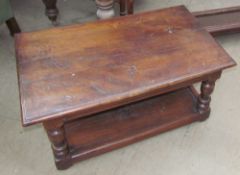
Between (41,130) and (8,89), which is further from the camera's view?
(8,89)

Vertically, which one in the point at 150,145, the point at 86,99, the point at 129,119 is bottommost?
the point at 150,145

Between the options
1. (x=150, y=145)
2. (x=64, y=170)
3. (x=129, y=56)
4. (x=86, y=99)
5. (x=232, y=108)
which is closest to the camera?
(x=86, y=99)

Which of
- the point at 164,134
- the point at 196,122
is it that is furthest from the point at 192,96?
the point at 164,134

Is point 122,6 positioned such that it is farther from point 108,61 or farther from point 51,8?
point 108,61

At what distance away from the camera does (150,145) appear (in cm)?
139

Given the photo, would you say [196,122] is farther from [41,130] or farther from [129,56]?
[41,130]

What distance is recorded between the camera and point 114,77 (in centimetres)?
109

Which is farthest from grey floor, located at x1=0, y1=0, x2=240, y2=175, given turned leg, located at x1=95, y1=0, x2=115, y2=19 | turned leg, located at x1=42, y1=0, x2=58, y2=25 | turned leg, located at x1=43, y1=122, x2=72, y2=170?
turned leg, located at x1=95, y1=0, x2=115, y2=19

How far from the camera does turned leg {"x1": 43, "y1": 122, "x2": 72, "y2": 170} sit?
106 cm

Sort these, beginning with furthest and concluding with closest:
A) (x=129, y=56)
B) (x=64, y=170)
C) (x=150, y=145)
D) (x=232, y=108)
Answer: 1. (x=232, y=108)
2. (x=150, y=145)
3. (x=64, y=170)
4. (x=129, y=56)

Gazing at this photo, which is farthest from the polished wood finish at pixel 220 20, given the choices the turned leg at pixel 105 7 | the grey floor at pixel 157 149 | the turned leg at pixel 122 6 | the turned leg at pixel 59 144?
the turned leg at pixel 59 144

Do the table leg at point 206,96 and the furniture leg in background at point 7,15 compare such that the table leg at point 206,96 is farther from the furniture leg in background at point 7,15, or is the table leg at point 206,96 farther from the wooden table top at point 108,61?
the furniture leg in background at point 7,15

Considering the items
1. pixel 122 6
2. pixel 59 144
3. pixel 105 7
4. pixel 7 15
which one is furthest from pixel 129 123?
pixel 7 15

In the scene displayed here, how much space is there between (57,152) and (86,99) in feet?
1.04
